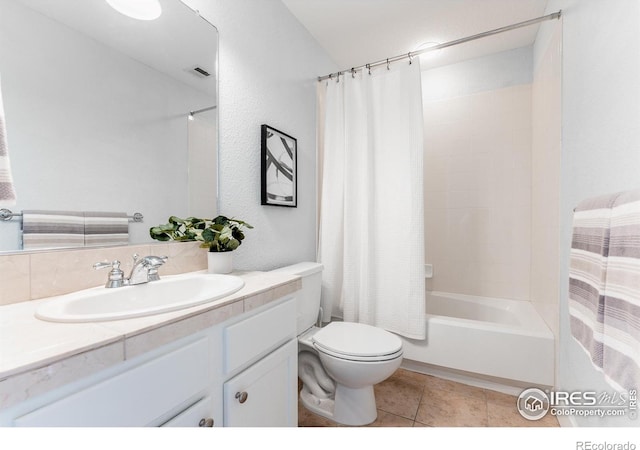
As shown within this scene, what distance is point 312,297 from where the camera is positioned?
1729 mm

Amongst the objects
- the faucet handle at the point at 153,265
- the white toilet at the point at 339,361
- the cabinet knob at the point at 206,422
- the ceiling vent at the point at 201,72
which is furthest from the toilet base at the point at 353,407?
the ceiling vent at the point at 201,72

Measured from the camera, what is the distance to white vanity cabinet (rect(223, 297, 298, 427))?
866mm

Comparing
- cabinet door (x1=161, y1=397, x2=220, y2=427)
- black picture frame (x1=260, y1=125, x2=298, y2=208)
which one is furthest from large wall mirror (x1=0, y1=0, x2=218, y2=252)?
cabinet door (x1=161, y1=397, x2=220, y2=427)

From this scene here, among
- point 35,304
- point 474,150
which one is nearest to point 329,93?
point 474,150

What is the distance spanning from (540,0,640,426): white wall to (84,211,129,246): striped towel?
1.66 metres

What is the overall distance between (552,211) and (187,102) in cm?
204

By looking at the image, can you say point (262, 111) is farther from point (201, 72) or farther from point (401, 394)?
point (401, 394)

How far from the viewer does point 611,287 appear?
702 mm

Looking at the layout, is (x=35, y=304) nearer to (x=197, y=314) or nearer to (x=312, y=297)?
(x=197, y=314)

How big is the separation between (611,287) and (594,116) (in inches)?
31.7

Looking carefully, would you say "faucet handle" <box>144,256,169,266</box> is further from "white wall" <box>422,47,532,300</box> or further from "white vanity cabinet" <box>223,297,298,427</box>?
"white wall" <box>422,47,532,300</box>

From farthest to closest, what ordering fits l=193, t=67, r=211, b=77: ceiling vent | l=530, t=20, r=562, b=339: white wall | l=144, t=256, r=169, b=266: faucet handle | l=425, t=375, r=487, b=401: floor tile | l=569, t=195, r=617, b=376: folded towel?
l=425, t=375, r=487, b=401: floor tile → l=530, t=20, r=562, b=339: white wall → l=193, t=67, r=211, b=77: ceiling vent → l=144, t=256, r=169, b=266: faucet handle → l=569, t=195, r=617, b=376: folded towel

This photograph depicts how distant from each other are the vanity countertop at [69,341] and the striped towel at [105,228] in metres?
0.24
